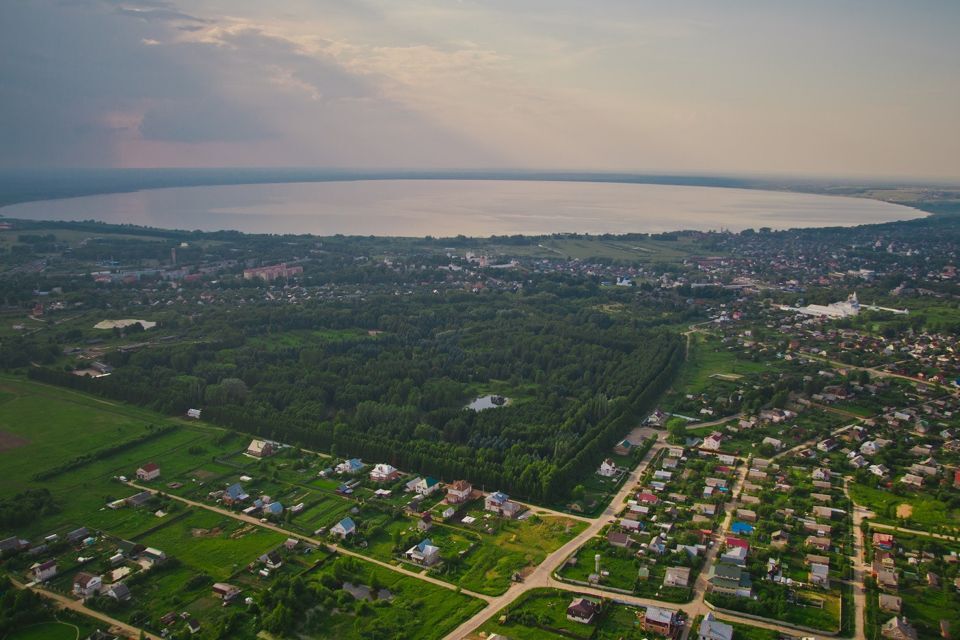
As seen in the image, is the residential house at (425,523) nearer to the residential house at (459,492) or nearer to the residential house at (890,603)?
the residential house at (459,492)

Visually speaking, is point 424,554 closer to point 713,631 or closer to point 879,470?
point 713,631

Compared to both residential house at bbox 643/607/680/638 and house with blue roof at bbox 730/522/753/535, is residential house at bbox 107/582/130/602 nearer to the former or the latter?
residential house at bbox 643/607/680/638

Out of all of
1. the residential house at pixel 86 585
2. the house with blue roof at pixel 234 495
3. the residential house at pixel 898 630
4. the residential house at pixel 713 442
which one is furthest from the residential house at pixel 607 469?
the residential house at pixel 86 585

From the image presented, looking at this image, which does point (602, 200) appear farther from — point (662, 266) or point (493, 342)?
point (493, 342)

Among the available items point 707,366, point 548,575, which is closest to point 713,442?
point 548,575

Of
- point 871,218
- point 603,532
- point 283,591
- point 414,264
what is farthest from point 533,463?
point 871,218

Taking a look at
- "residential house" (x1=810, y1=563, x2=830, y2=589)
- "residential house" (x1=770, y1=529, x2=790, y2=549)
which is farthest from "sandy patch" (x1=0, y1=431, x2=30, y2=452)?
"residential house" (x1=810, y1=563, x2=830, y2=589)
